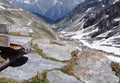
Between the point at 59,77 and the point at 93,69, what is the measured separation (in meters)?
2.28

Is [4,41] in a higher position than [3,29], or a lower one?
lower

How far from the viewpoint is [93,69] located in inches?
645

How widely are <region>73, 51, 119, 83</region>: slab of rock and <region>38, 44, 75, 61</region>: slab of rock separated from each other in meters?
0.76

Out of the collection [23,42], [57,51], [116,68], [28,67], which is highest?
[23,42]

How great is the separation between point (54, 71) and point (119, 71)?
11.4ft

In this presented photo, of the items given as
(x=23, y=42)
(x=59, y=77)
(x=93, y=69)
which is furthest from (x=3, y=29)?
(x=93, y=69)

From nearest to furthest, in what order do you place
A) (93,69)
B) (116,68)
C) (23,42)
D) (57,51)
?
(23,42) < (93,69) < (116,68) < (57,51)

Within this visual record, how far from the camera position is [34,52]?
57.6 feet

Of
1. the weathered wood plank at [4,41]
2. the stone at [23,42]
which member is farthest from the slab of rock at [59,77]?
the weathered wood plank at [4,41]

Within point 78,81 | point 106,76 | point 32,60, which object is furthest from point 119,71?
point 32,60

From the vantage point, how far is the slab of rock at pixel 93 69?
15.8m

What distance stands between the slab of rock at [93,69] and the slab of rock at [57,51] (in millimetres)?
756

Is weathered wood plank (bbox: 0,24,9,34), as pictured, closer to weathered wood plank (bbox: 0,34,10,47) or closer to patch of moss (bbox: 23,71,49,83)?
weathered wood plank (bbox: 0,34,10,47)

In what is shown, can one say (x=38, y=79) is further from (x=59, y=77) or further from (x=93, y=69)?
(x=93, y=69)
